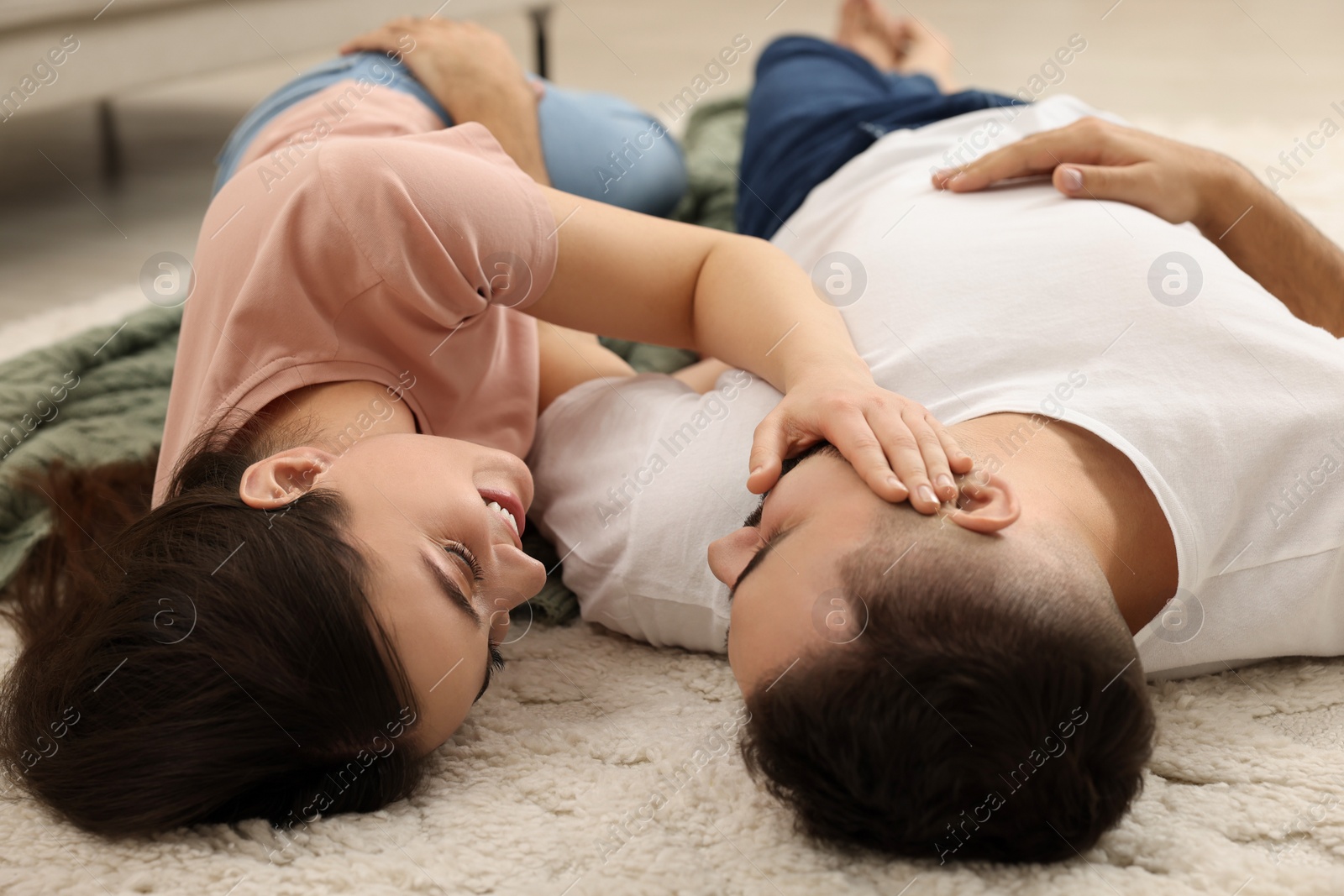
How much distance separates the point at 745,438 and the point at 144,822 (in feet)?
1.72

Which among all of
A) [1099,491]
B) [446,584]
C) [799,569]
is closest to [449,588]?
[446,584]

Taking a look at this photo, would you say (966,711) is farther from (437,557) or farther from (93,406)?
(93,406)

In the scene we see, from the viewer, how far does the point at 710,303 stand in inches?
39.7

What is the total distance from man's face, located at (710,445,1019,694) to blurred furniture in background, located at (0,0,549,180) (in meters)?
1.59

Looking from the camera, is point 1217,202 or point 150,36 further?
point 150,36

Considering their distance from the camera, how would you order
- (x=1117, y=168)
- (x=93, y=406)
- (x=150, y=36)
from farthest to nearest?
(x=150, y=36)
(x=93, y=406)
(x=1117, y=168)

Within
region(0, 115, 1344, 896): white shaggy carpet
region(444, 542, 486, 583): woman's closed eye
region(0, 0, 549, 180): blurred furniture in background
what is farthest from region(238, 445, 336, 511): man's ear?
region(0, 0, 549, 180): blurred furniture in background

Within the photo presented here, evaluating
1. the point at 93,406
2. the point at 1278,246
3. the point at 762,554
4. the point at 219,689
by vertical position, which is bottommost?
the point at 93,406

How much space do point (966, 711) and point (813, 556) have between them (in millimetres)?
130

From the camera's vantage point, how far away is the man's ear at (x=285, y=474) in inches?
31.2

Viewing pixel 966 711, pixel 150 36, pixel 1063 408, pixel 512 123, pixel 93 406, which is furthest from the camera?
pixel 150 36

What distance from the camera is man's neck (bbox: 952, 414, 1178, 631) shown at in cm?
78

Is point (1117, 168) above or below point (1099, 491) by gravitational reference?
above

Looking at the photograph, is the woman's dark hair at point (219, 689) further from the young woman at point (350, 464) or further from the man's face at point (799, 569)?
the man's face at point (799, 569)
